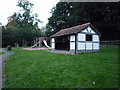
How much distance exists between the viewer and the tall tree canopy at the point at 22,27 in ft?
105

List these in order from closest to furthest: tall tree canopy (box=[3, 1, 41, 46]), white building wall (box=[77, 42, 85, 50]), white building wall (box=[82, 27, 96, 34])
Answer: white building wall (box=[77, 42, 85, 50]) → white building wall (box=[82, 27, 96, 34]) → tall tree canopy (box=[3, 1, 41, 46])

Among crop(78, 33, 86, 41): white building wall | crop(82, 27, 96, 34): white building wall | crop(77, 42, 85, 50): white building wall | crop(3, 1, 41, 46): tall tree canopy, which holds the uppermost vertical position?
crop(3, 1, 41, 46): tall tree canopy

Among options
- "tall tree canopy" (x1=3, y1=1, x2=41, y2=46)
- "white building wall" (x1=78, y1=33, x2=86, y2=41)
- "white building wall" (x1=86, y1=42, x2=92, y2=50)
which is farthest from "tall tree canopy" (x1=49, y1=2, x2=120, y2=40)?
"tall tree canopy" (x1=3, y1=1, x2=41, y2=46)

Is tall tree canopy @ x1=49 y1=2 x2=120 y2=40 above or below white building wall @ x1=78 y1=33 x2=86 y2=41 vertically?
above

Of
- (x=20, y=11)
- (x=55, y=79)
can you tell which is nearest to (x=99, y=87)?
(x=55, y=79)

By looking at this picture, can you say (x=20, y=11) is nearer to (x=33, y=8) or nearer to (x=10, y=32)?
(x=33, y=8)

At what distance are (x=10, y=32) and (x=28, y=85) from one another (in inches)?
1230

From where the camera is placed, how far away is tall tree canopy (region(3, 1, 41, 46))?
31.9m

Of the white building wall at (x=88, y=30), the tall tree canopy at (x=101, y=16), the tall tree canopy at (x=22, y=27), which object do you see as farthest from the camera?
the tall tree canopy at (x=22, y=27)

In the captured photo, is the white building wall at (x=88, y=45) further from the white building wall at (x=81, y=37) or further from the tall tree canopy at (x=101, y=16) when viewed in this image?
the tall tree canopy at (x=101, y=16)

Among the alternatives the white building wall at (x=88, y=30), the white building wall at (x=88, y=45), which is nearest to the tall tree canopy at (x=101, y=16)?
the white building wall at (x=88, y=30)

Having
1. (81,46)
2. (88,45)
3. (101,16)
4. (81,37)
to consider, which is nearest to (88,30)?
(81,37)

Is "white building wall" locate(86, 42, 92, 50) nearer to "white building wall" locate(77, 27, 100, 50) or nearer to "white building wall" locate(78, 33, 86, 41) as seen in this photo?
"white building wall" locate(77, 27, 100, 50)

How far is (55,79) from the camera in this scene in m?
4.32
